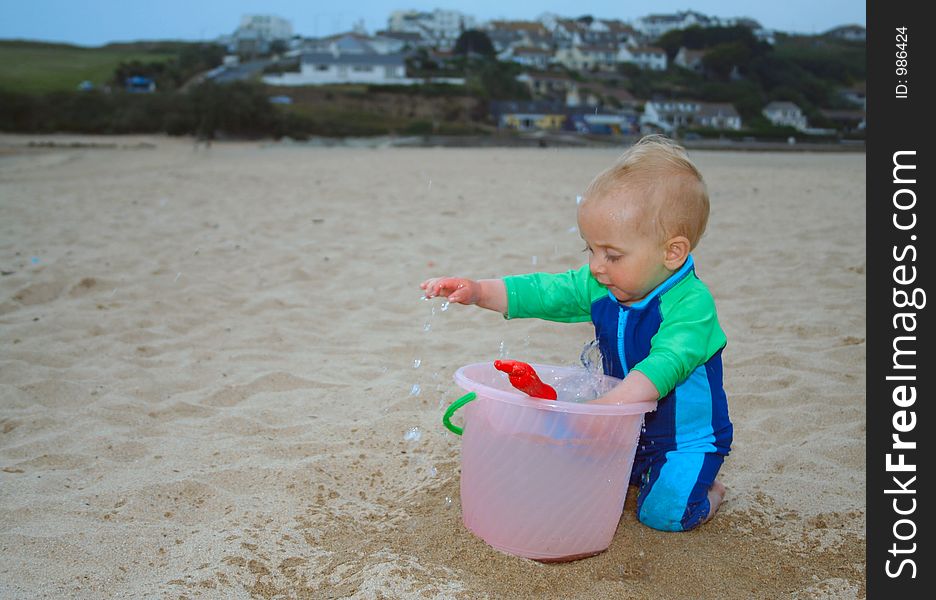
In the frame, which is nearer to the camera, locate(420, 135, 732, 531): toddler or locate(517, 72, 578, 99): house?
locate(420, 135, 732, 531): toddler

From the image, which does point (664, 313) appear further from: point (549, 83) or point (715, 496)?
point (549, 83)

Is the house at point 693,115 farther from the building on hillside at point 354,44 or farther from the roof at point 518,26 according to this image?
the building on hillside at point 354,44

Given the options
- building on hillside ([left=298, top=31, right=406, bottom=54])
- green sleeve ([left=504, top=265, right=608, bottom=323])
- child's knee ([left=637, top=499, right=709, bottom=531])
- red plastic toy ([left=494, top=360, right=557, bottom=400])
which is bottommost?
Result: child's knee ([left=637, top=499, right=709, bottom=531])

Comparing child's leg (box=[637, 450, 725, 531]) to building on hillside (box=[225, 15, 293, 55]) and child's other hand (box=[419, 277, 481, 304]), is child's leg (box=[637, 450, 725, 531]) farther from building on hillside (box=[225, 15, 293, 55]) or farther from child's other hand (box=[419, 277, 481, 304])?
building on hillside (box=[225, 15, 293, 55])

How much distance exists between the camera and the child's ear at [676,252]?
2127 mm

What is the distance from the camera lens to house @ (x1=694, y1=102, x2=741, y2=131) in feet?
51.4

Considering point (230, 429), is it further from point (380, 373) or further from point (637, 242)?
point (637, 242)

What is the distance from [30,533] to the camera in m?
2.16

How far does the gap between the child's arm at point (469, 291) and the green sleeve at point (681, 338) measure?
0.50 m

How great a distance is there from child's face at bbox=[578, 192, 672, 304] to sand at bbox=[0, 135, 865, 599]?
2.32ft

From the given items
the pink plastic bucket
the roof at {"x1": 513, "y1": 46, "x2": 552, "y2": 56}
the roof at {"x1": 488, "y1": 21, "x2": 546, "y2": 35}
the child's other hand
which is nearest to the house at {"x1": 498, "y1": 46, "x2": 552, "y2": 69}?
the roof at {"x1": 513, "y1": 46, "x2": 552, "y2": 56}

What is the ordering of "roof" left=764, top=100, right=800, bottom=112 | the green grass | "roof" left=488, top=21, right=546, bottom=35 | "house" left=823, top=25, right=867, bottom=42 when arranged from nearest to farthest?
"house" left=823, top=25, right=867, bottom=42, "roof" left=764, top=100, right=800, bottom=112, the green grass, "roof" left=488, top=21, right=546, bottom=35

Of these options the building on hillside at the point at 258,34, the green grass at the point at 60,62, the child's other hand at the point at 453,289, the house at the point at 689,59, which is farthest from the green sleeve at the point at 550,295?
the building on hillside at the point at 258,34

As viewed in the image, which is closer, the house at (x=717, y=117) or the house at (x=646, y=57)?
the house at (x=717, y=117)
